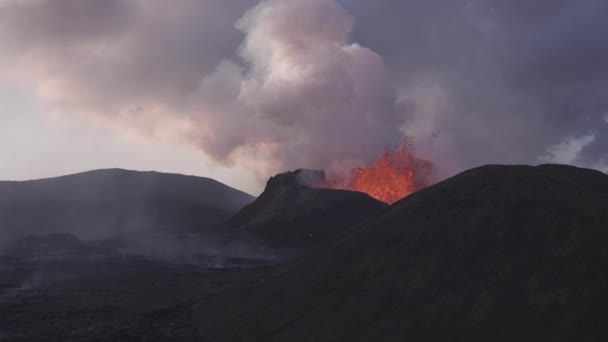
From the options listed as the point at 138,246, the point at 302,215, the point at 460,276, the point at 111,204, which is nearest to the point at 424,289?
the point at 460,276

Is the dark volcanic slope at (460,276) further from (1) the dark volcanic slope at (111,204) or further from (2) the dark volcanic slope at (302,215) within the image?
(1) the dark volcanic slope at (111,204)

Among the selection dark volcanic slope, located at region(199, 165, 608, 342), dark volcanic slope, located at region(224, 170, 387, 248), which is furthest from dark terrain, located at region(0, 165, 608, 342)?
dark volcanic slope, located at region(224, 170, 387, 248)

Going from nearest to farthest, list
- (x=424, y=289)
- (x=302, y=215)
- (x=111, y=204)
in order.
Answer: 1. (x=424, y=289)
2. (x=302, y=215)
3. (x=111, y=204)

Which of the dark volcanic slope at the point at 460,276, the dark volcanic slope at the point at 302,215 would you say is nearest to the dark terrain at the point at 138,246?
the dark volcanic slope at the point at 302,215

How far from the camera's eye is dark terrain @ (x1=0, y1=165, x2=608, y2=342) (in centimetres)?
1565

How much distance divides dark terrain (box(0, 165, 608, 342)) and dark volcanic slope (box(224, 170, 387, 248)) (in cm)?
3320

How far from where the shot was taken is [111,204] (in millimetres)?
124875

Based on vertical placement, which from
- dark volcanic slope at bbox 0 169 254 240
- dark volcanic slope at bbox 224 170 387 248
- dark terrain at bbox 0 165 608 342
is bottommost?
dark terrain at bbox 0 165 608 342

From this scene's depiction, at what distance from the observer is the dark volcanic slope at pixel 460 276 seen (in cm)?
1534

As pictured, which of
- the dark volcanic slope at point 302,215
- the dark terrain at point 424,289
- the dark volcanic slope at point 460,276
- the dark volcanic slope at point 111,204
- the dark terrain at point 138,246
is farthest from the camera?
the dark volcanic slope at point 111,204

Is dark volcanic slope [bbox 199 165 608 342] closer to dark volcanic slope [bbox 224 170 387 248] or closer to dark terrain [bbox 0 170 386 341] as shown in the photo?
dark terrain [bbox 0 170 386 341]

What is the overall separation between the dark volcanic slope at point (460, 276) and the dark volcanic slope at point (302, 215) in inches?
1761

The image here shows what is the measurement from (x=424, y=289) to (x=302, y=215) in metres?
60.4

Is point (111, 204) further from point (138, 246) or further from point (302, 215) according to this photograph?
point (302, 215)
